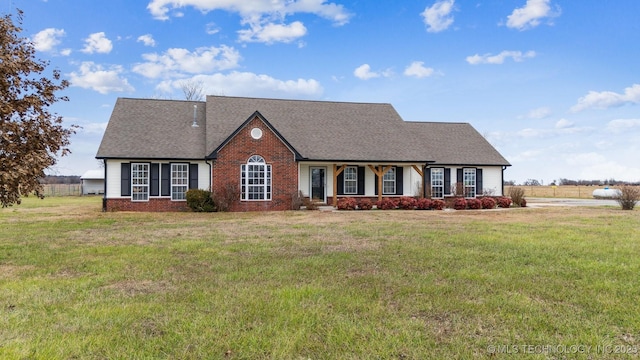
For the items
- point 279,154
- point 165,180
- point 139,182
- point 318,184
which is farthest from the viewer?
point 318,184

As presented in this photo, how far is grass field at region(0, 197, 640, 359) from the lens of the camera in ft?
14.0

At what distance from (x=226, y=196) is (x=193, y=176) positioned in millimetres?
2346

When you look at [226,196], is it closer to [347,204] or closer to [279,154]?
[279,154]

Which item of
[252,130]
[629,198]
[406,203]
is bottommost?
[406,203]

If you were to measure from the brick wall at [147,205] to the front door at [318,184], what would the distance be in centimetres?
699

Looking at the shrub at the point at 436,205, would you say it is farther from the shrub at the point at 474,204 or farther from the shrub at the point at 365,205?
the shrub at the point at 365,205

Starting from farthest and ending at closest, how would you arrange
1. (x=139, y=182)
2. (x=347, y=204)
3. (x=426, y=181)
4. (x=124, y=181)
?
(x=426, y=181)
(x=347, y=204)
(x=139, y=182)
(x=124, y=181)

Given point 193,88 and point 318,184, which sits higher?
point 193,88

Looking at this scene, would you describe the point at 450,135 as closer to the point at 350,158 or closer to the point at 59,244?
the point at 350,158

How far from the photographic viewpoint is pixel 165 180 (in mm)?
21703

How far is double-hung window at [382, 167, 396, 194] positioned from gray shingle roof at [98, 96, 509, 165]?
52.1 inches

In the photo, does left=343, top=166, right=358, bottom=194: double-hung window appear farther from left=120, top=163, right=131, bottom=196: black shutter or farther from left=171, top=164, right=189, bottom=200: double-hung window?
left=120, top=163, right=131, bottom=196: black shutter

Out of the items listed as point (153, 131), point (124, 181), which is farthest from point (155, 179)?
point (153, 131)

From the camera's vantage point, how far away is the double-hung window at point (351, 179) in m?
24.4
